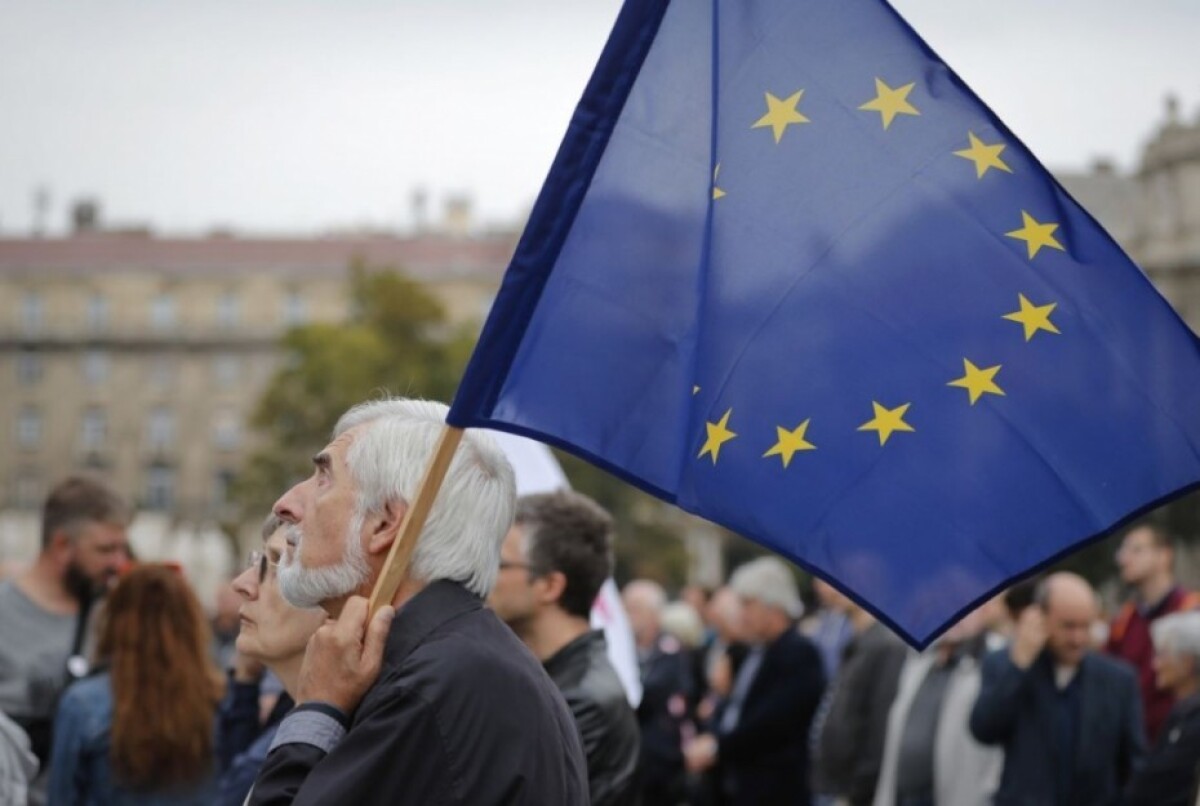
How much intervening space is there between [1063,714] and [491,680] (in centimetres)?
484

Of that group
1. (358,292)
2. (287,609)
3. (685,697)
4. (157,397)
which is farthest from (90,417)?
(287,609)

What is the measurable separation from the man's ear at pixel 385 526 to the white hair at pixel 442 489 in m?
0.01

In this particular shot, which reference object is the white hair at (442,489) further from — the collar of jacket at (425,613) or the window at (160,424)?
the window at (160,424)

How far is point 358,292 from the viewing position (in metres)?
72.3

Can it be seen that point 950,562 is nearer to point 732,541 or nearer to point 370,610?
point 370,610

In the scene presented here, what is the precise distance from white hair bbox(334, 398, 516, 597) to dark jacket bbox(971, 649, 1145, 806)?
176 inches

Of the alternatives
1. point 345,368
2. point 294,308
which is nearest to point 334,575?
point 345,368

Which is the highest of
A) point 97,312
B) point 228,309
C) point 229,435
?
point 228,309

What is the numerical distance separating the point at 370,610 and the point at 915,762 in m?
5.60

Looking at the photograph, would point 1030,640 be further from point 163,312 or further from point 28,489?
point 28,489

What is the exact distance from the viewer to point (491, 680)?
3145mm

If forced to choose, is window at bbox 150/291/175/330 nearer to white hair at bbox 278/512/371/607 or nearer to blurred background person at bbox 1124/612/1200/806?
blurred background person at bbox 1124/612/1200/806

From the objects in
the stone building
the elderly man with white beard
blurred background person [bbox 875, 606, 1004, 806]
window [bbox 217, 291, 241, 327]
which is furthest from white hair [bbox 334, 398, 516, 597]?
window [bbox 217, 291, 241, 327]

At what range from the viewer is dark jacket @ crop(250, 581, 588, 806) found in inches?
119
